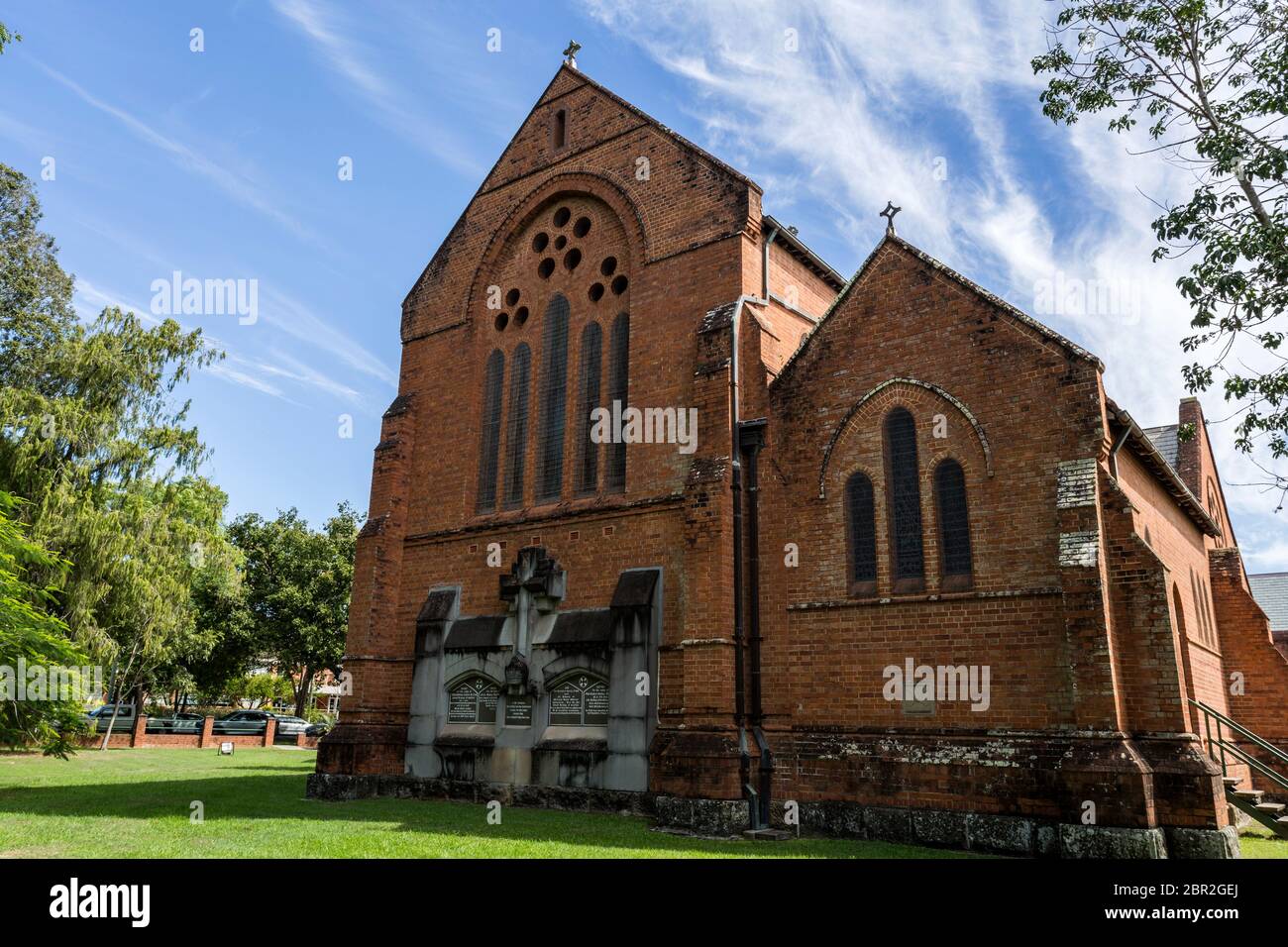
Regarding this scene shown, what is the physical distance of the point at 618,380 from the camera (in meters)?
17.8

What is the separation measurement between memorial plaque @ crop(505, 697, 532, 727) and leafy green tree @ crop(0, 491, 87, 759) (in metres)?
7.18

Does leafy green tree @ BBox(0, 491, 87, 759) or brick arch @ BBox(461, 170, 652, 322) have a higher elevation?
brick arch @ BBox(461, 170, 652, 322)

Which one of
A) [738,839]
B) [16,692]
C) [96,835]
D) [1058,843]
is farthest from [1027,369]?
[16,692]

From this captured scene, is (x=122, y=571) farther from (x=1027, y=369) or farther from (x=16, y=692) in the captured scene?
(x=1027, y=369)

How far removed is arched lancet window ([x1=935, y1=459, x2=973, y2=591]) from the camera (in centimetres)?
1308

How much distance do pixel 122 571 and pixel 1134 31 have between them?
91.4 feet

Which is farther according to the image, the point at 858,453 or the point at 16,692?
the point at 858,453

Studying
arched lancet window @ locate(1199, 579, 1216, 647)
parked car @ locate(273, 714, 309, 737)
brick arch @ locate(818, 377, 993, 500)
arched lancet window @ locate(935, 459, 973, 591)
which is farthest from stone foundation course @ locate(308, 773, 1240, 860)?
parked car @ locate(273, 714, 309, 737)

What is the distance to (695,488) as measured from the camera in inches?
587

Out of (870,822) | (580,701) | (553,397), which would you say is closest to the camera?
(870,822)

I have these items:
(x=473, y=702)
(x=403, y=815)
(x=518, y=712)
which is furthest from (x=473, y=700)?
(x=403, y=815)

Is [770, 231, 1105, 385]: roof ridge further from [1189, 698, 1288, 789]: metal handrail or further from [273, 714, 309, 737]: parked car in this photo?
[273, 714, 309, 737]: parked car

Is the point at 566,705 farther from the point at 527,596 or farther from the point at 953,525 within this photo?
the point at 953,525

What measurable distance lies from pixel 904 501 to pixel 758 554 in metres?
2.56
